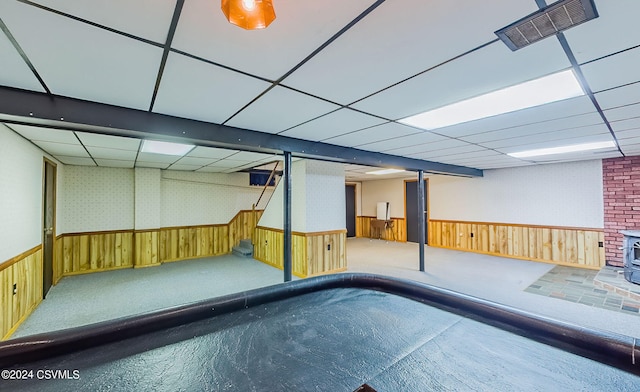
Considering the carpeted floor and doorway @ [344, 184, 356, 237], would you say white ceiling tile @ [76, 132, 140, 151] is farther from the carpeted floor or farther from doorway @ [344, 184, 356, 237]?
doorway @ [344, 184, 356, 237]

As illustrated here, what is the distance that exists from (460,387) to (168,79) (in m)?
2.15

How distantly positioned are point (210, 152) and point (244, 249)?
3.08 m

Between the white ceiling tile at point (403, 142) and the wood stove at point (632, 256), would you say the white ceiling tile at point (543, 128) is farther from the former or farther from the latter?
the wood stove at point (632, 256)

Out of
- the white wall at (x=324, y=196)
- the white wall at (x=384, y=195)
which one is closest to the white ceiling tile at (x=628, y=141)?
the white wall at (x=324, y=196)

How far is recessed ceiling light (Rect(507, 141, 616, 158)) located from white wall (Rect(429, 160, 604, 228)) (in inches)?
66.1

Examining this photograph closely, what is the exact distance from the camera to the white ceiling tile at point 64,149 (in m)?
3.46

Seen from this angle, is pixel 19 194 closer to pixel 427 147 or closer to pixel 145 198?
pixel 145 198

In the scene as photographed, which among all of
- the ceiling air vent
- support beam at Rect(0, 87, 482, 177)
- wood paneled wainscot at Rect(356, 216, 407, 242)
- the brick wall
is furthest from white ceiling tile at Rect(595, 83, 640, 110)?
wood paneled wainscot at Rect(356, 216, 407, 242)

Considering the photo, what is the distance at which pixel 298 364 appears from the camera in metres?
1.14

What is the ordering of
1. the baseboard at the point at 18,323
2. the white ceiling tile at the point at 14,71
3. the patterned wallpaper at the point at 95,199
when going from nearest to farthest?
the white ceiling tile at the point at 14,71, the baseboard at the point at 18,323, the patterned wallpaper at the point at 95,199

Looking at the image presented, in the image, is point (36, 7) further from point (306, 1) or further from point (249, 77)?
point (306, 1)

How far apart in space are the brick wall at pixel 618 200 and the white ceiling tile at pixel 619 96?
414 centimetres

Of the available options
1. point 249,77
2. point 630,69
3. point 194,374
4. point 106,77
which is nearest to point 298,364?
point 194,374

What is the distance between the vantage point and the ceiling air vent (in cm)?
108
